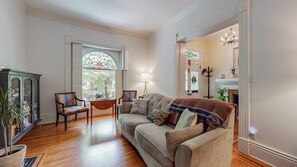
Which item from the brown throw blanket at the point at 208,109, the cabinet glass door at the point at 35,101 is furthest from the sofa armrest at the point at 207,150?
the cabinet glass door at the point at 35,101

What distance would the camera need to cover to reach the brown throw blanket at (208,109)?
1534 mm

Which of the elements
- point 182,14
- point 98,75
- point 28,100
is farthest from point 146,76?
point 28,100

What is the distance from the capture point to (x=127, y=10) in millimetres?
3311

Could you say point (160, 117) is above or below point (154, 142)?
above

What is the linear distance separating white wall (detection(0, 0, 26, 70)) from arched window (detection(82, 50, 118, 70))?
1.52m

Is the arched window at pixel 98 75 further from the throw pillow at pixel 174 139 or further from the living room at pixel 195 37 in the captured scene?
the throw pillow at pixel 174 139

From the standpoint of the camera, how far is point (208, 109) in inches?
67.1

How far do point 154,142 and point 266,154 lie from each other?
163cm

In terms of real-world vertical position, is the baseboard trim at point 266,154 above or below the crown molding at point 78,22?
below

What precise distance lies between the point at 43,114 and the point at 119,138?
8.02 feet

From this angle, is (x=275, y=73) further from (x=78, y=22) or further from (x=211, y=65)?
(x=78, y=22)

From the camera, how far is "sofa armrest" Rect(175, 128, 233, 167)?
3.78 feet

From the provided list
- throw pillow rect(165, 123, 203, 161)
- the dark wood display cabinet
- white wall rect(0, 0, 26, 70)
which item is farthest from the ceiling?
throw pillow rect(165, 123, 203, 161)

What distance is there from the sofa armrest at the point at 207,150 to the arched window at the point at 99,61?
13.3 ft
